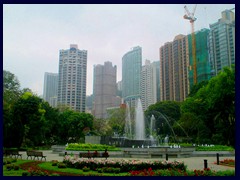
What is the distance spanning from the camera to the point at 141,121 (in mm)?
31344

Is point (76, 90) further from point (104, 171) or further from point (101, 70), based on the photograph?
point (104, 171)

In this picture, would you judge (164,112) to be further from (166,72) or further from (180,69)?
(166,72)

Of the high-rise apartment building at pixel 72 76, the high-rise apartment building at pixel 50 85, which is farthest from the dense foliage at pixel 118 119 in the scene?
the high-rise apartment building at pixel 50 85

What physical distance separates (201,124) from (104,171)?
30.8m

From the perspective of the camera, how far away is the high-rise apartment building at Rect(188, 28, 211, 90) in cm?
6862

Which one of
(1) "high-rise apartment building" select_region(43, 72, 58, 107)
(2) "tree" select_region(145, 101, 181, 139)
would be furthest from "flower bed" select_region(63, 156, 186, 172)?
(1) "high-rise apartment building" select_region(43, 72, 58, 107)

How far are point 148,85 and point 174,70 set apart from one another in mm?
10470

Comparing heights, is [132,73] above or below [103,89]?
above

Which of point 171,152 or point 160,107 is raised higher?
point 160,107

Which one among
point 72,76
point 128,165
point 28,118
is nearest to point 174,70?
point 72,76

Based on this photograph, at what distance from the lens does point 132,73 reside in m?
83.9

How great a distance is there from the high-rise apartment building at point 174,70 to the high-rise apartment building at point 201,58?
2773 mm

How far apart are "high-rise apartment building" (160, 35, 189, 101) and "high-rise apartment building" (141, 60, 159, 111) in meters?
4.91

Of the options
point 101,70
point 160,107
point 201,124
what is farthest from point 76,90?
point 201,124
